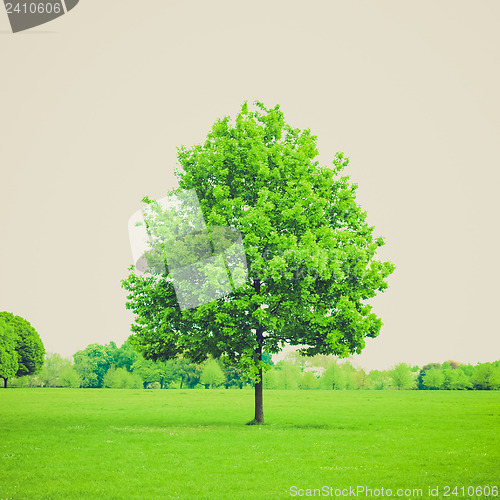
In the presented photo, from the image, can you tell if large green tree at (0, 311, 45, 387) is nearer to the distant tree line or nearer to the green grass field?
the distant tree line

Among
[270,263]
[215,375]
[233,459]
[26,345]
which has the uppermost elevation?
[270,263]

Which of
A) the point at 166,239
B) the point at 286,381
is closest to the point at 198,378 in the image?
the point at 286,381

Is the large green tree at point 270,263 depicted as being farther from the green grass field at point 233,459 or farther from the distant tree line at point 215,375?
the distant tree line at point 215,375

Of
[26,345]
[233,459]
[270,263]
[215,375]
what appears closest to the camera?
[233,459]

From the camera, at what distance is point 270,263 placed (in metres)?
28.7

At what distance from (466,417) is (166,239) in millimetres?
28452

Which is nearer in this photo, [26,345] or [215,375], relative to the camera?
[26,345]

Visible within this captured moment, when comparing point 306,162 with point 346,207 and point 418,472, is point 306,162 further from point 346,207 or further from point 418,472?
point 418,472

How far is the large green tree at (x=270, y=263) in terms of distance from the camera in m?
30.0

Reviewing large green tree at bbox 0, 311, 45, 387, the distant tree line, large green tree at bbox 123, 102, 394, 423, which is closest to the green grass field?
large green tree at bbox 123, 102, 394, 423

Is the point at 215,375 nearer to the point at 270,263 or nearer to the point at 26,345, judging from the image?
the point at 26,345

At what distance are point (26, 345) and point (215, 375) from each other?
46154mm

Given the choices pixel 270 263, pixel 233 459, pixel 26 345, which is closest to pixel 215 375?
pixel 26 345

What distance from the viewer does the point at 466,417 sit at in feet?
137
